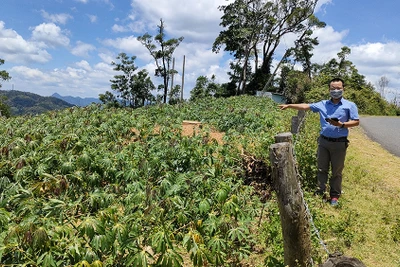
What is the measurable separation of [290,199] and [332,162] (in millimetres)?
2360

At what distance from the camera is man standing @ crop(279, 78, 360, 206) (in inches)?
148

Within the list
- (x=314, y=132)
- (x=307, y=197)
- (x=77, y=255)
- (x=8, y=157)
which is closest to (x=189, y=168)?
(x=307, y=197)

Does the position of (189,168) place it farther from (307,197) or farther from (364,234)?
(364,234)

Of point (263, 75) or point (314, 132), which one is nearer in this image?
point (314, 132)

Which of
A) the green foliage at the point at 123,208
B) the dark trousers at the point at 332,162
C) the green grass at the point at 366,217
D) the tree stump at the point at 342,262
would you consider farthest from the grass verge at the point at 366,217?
the tree stump at the point at 342,262

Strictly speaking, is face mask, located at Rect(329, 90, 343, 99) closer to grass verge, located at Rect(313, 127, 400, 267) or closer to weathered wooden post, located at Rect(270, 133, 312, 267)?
grass verge, located at Rect(313, 127, 400, 267)

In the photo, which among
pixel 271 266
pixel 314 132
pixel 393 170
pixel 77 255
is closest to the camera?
pixel 77 255

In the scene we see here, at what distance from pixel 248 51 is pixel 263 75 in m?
3.68

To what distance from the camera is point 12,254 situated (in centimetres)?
188

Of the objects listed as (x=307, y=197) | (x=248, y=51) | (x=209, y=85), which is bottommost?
(x=307, y=197)

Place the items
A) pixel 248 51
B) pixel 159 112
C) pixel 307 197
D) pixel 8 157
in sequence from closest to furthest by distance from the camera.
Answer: pixel 307 197
pixel 8 157
pixel 159 112
pixel 248 51

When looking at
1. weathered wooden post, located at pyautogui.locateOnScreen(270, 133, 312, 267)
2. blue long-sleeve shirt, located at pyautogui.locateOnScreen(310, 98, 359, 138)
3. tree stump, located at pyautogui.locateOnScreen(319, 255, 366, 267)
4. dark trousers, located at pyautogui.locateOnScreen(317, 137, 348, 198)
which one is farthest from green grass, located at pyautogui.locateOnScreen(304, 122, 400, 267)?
tree stump, located at pyautogui.locateOnScreen(319, 255, 366, 267)

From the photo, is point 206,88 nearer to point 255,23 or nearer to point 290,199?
point 255,23

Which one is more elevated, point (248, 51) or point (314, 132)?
point (248, 51)
